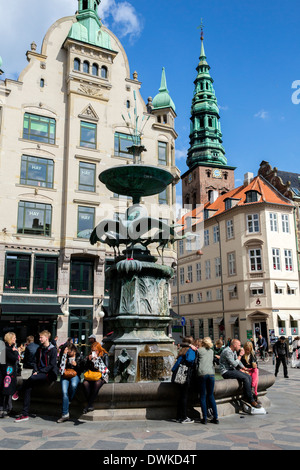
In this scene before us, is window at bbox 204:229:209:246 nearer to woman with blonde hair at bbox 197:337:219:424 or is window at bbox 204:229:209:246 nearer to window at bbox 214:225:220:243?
window at bbox 214:225:220:243

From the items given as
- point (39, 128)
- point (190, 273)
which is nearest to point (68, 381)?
point (39, 128)

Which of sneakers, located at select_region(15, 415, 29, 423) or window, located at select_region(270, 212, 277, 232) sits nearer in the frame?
sneakers, located at select_region(15, 415, 29, 423)

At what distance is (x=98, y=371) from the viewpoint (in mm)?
7398

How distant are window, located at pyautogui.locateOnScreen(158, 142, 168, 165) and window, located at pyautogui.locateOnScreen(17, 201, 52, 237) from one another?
9.75 m

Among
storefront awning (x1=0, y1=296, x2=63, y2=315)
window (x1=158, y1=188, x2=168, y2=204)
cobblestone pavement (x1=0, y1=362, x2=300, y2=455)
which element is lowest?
cobblestone pavement (x1=0, y1=362, x2=300, y2=455)

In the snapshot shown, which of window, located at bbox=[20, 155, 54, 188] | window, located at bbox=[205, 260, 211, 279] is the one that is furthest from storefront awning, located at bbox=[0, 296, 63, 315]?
window, located at bbox=[205, 260, 211, 279]

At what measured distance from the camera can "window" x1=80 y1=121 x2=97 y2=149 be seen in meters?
29.8

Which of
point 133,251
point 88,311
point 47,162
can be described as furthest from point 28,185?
point 133,251

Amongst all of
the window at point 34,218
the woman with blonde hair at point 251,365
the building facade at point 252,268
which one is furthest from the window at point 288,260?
the woman with blonde hair at point 251,365

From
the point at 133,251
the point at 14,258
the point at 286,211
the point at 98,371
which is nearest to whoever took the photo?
the point at 98,371

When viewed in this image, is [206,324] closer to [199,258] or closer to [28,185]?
[199,258]

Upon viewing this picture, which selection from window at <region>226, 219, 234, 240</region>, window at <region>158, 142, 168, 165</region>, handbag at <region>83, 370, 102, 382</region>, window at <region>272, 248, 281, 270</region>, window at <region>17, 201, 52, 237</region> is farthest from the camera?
window at <region>226, 219, 234, 240</region>

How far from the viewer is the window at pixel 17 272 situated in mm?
25969

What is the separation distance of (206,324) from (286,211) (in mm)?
15174
